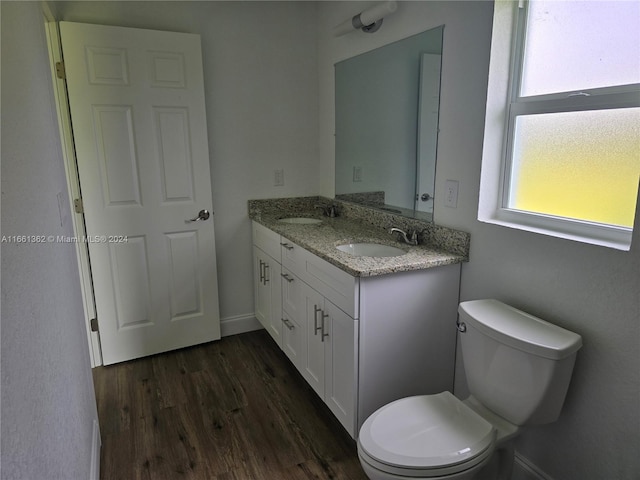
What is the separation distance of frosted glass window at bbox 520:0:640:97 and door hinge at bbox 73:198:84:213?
7.46 feet

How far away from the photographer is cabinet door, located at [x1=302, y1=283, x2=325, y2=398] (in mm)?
2008

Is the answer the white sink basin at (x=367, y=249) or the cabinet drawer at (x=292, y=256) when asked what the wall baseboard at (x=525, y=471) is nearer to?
the white sink basin at (x=367, y=249)

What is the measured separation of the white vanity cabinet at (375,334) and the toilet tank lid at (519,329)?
0.24 m

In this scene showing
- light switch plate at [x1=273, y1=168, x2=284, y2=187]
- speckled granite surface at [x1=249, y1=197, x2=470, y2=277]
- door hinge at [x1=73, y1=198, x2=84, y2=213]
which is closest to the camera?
speckled granite surface at [x1=249, y1=197, x2=470, y2=277]

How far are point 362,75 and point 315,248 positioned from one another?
113cm

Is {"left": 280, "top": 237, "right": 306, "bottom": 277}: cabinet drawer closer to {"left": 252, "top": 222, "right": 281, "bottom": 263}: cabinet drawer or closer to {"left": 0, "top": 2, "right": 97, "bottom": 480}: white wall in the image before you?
{"left": 252, "top": 222, "right": 281, "bottom": 263}: cabinet drawer

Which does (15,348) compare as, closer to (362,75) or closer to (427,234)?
(427,234)

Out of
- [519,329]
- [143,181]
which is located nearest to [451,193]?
[519,329]

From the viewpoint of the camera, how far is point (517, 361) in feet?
4.55

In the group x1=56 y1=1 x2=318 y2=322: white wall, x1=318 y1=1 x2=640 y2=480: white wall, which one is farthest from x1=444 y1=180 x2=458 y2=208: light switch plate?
x1=56 y1=1 x2=318 y2=322: white wall

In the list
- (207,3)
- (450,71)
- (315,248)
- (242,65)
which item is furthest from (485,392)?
(207,3)

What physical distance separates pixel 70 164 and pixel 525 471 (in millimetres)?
2615

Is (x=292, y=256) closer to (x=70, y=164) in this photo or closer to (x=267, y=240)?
(x=267, y=240)

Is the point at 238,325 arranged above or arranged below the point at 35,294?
below
